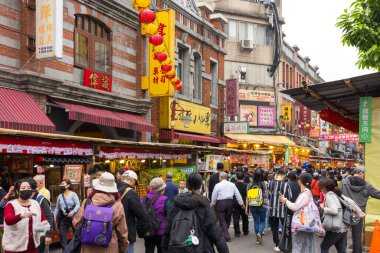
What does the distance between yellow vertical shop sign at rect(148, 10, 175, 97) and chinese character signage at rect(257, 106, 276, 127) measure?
20.2 m

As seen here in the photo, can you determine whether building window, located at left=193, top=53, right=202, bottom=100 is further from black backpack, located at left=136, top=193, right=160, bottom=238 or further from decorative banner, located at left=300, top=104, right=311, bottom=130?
decorative banner, located at left=300, top=104, right=311, bottom=130

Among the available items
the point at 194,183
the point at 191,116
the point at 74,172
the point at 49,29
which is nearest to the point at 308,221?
the point at 194,183

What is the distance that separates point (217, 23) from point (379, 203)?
60.2ft

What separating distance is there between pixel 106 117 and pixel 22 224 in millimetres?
10236

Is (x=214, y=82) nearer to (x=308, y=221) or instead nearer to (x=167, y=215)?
(x=308, y=221)

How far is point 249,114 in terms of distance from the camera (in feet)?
124

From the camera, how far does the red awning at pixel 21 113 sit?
12.4 m

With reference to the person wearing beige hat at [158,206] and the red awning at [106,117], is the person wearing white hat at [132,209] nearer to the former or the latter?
the person wearing beige hat at [158,206]

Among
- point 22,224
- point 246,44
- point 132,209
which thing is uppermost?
point 246,44

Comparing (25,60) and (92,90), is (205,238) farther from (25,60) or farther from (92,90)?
(92,90)

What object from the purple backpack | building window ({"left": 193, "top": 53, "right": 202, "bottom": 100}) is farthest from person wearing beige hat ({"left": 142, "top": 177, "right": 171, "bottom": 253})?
building window ({"left": 193, "top": 53, "right": 202, "bottom": 100})

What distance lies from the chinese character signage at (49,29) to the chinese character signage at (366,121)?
8.28 m

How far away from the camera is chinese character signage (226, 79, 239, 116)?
26156 mm

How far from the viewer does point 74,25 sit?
1603cm
